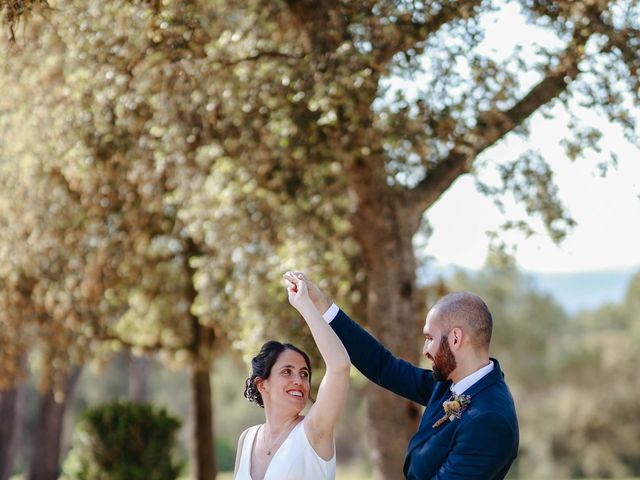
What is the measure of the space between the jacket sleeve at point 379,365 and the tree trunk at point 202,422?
13.0 metres

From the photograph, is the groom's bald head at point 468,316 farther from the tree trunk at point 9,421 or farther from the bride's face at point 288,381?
the tree trunk at point 9,421

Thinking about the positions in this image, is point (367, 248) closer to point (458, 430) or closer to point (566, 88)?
point (566, 88)

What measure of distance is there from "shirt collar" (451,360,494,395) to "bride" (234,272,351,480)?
1.59 feet

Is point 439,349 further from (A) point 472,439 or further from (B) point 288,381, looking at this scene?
(B) point 288,381

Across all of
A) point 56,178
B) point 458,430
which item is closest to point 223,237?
point 56,178

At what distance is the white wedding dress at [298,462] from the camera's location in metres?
4.70

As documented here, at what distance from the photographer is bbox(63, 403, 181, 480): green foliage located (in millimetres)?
15055

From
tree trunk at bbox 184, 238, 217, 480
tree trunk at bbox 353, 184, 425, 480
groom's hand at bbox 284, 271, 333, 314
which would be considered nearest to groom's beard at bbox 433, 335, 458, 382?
groom's hand at bbox 284, 271, 333, 314

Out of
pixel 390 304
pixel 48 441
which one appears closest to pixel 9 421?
pixel 48 441

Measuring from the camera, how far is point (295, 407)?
16.0 ft

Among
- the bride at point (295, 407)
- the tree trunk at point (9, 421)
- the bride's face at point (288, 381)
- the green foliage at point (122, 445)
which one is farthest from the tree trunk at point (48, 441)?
the bride's face at point (288, 381)

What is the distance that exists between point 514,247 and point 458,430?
796cm

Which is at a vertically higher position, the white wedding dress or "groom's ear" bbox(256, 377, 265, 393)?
"groom's ear" bbox(256, 377, 265, 393)

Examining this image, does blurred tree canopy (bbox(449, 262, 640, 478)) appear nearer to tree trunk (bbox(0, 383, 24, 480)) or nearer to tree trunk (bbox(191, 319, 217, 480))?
tree trunk (bbox(0, 383, 24, 480))
